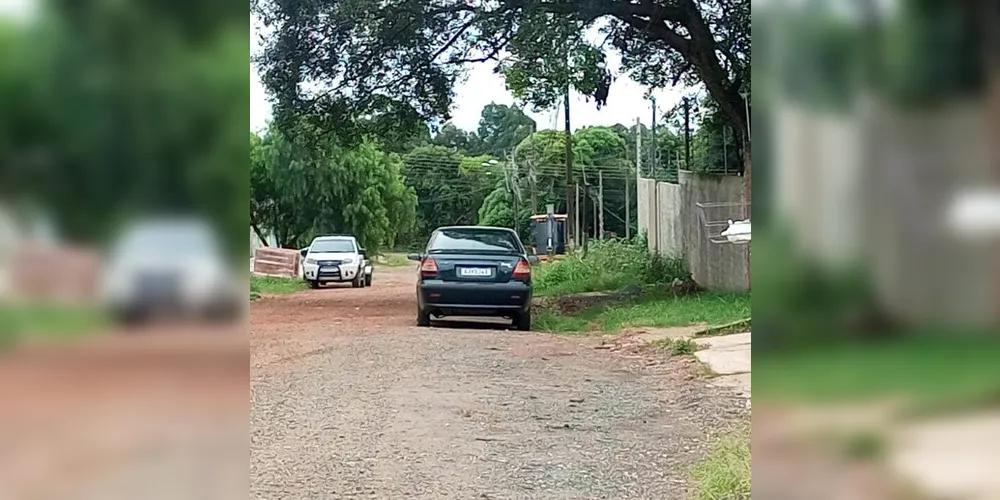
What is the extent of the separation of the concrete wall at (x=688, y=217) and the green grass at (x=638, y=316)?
92mm

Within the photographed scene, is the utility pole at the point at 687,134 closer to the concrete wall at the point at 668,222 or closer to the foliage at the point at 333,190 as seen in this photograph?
the concrete wall at the point at 668,222

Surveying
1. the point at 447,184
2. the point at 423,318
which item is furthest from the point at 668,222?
the point at 423,318

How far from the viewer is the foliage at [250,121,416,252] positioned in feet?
6.40

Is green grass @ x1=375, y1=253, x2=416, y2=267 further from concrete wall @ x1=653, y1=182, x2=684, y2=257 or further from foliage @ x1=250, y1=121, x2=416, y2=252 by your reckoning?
concrete wall @ x1=653, y1=182, x2=684, y2=257

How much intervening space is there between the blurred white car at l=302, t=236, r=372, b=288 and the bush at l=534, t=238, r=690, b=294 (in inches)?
19.8

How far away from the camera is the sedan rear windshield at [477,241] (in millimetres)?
2145
